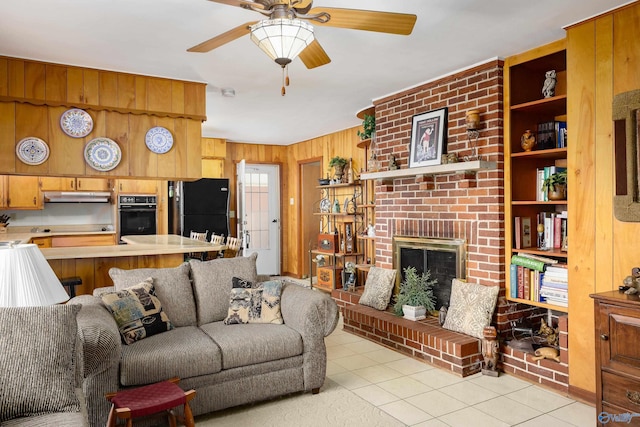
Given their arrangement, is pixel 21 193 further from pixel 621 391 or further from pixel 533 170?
pixel 621 391

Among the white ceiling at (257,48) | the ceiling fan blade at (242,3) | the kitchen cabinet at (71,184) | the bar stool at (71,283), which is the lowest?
the bar stool at (71,283)

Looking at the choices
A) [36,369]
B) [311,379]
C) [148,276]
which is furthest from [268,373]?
[36,369]

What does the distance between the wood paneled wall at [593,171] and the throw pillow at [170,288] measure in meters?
2.72

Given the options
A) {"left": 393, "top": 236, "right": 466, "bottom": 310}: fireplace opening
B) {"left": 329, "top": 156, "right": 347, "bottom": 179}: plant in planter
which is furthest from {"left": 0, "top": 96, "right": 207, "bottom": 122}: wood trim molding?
{"left": 329, "top": 156, "right": 347, "bottom": 179}: plant in planter

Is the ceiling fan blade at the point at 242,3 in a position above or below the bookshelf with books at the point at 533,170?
above

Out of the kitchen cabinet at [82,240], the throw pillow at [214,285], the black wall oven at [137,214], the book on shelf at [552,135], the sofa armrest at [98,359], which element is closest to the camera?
the sofa armrest at [98,359]

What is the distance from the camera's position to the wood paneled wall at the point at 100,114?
3496mm

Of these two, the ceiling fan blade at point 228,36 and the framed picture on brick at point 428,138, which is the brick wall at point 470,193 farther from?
the ceiling fan blade at point 228,36

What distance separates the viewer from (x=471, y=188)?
3.81m

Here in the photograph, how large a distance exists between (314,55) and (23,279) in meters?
1.88

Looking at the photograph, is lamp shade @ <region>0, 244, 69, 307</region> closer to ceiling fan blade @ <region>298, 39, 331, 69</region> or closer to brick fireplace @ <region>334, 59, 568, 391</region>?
ceiling fan blade @ <region>298, 39, 331, 69</region>

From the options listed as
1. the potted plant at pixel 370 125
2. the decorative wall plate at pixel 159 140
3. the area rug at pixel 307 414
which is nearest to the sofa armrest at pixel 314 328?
the area rug at pixel 307 414

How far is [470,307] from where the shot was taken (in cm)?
368

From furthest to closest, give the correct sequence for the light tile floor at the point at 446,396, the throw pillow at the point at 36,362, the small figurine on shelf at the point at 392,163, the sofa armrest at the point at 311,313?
the small figurine on shelf at the point at 392,163 → the sofa armrest at the point at 311,313 → the light tile floor at the point at 446,396 → the throw pillow at the point at 36,362
